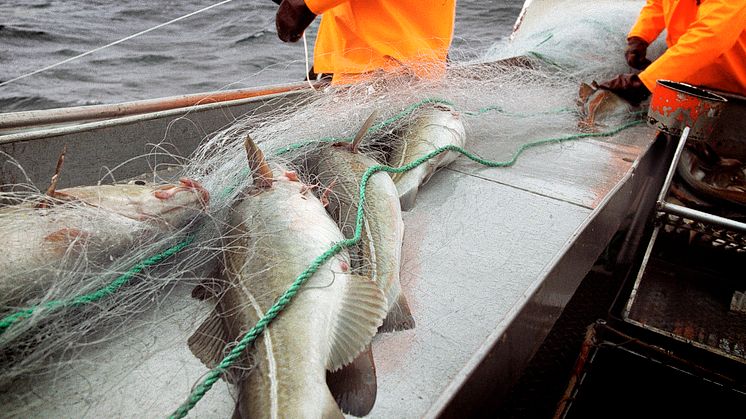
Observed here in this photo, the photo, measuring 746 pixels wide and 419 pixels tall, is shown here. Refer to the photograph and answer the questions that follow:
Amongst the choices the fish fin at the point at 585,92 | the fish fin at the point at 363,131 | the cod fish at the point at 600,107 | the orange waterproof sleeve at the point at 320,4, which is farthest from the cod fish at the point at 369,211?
the fish fin at the point at 585,92

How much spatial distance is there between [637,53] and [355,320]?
15.9 feet

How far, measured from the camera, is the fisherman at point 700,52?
383cm

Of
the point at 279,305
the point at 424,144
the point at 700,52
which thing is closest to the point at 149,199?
the point at 279,305

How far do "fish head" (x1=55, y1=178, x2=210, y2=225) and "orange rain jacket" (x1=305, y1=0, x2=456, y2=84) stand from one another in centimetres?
189

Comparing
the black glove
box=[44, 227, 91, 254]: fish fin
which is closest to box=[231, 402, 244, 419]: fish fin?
box=[44, 227, 91, 254]: fish fin

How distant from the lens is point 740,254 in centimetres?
306

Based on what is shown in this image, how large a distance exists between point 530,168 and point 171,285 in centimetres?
228

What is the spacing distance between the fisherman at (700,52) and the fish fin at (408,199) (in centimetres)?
273

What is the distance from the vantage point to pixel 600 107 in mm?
4215

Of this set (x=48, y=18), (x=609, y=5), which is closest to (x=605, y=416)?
(x=609, y=5)

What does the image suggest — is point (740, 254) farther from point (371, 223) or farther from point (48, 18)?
point (48, 18)

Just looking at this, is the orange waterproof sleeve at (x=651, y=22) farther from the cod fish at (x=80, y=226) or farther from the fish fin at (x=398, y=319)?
the cod fish at (x=80, y=226)

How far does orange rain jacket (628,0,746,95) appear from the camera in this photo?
382 centimetres

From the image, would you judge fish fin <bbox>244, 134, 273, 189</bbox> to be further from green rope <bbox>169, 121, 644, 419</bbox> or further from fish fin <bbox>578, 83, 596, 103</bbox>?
fish fin <bbox>578, 83, 596, 103</bbox>
